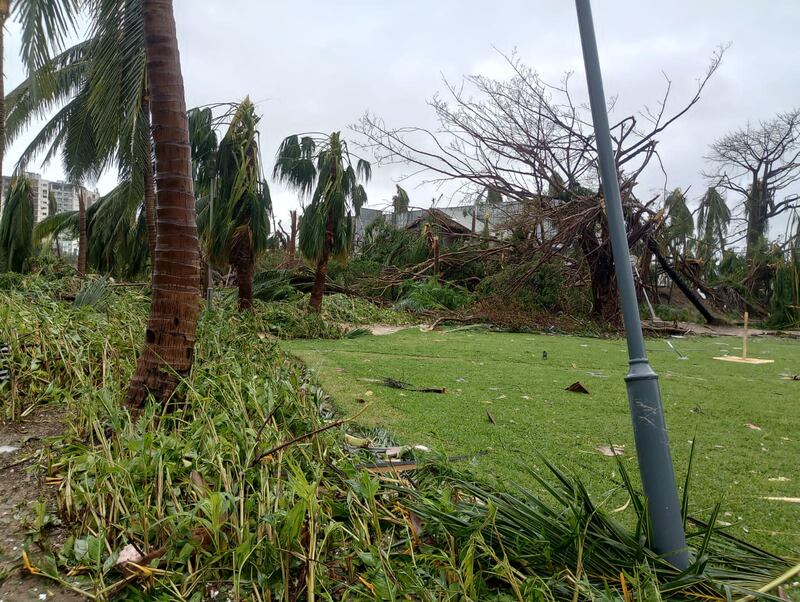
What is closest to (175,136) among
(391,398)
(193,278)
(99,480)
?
(193,278)

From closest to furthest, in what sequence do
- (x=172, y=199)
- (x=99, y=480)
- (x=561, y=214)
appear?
(x=99, y=480)
(x=172, y=199)
(x=561, y=214)

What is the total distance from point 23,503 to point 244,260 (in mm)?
6381

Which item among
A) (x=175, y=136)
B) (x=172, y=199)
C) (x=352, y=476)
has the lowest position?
(x=352, y=476)

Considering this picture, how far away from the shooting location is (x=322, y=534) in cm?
186

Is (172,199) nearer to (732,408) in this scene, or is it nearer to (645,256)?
(732,408)

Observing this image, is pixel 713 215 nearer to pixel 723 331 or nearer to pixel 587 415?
pixel 723 331

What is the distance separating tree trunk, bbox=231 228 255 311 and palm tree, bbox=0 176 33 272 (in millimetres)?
8131

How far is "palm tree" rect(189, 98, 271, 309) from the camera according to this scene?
7.86m

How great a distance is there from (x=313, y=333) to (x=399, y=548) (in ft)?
25.1

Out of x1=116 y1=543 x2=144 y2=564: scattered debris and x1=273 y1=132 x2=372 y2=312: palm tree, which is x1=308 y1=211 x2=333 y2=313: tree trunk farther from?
x1=116 y1=543 x2=144 y2=564: scattered debris

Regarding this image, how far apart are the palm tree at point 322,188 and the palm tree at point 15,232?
8166 millimetres

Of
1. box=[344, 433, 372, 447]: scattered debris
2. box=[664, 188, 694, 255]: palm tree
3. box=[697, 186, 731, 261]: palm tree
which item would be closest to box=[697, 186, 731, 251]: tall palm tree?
box=[697, 186, 731, 261]: palm tree

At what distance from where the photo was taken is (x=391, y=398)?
14.4ft

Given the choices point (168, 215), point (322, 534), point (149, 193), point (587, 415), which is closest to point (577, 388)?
point (587, 415)
